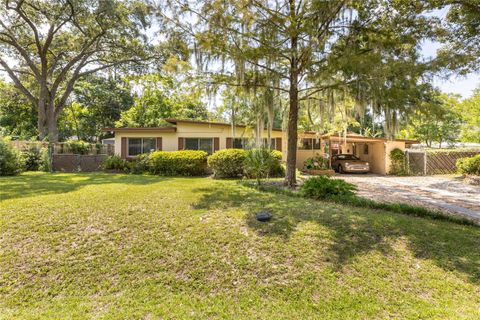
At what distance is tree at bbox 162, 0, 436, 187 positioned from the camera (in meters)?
6.30

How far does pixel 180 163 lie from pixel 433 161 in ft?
46.0

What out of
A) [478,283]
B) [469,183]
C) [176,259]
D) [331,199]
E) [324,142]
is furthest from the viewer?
[324,142]

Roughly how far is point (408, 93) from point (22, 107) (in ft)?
106

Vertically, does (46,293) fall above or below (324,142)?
below

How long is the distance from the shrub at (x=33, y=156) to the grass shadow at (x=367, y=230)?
489 inches

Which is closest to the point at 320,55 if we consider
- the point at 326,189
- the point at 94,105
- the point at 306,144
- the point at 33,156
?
the point at 326,189

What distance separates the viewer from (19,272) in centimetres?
334

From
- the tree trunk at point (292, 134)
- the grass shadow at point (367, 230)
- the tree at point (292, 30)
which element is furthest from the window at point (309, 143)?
the grass shadow at point (367, 230)

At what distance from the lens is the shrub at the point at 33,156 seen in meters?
13.3

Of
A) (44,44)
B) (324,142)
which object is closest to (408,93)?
(324,142)

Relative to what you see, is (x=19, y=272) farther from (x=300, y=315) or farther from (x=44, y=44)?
(x=44, y=44)

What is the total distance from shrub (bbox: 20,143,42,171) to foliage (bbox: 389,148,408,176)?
19379 millimetres

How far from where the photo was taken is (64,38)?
55.6 ft

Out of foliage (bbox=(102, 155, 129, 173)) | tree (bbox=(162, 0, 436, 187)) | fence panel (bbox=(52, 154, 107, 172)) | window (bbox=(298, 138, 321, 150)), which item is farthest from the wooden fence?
fence panel (bbox=(52, 154, 107, 172))
